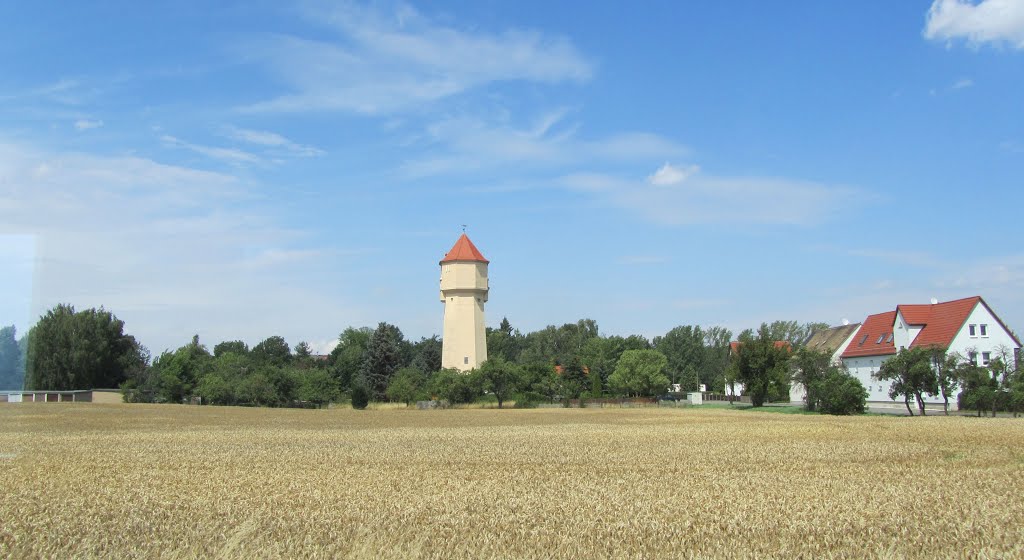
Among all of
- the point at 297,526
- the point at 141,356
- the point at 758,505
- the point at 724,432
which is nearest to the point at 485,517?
the point at 297,526

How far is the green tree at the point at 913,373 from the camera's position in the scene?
4603 centimetres

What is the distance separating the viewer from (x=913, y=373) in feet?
151

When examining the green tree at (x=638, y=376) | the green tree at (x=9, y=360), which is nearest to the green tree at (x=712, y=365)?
the green tree at (x=638, y=376)

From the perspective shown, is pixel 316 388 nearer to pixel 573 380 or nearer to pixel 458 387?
pixel 458 387

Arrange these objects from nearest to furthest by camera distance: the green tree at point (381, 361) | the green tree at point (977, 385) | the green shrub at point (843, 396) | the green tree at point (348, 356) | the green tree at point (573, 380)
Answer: the green tree at point (977, 385)
the green shrub at point (843, 396)
the green tree at point (573, 380)
the green tree at point (381, 361)
the green tree at point (348, 356)

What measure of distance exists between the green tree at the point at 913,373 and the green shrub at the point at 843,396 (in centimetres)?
178

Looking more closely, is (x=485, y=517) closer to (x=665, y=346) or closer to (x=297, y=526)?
(x=297, y=526)

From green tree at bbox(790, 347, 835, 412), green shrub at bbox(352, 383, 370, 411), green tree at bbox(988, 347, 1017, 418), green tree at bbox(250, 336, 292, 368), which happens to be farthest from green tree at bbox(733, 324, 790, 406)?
green tree at bbox(250, 336, 292, 368)

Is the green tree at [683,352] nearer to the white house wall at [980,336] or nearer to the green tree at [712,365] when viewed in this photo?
the green tree at [712,365]

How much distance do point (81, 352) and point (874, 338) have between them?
247ft

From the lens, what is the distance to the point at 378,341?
91.6 m

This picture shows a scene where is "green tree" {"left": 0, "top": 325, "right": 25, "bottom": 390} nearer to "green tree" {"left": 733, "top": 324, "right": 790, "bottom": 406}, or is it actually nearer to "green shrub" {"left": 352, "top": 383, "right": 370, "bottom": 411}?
"green shrub" {"left": 352, "top": 383, "right": 370, "bottom": 411}

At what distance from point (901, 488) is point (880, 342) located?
56.7m

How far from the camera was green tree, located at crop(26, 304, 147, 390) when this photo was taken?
79000 millimetres
